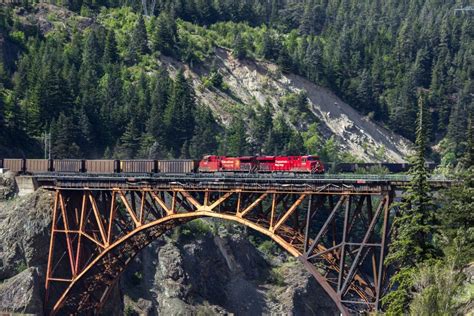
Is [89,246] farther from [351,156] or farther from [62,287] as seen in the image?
Answer: [351,156]

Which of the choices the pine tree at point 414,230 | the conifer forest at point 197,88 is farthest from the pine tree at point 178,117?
the pine tree at point 414,230

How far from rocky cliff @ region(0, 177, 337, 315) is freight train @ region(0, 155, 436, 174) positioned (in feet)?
17.3

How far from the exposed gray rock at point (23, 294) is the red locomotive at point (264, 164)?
19637mm

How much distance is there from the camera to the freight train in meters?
82.2

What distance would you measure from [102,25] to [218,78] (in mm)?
26304

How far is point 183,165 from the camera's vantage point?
8856cm

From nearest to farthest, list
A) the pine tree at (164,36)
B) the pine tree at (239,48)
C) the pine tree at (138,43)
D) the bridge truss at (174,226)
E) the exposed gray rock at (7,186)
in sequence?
the bridge truss at (174,226)
the exposed gray rock at (7,186)
the pine tree at (138,43)
the pine tree at (164,36)
the pine tree at (239,48)

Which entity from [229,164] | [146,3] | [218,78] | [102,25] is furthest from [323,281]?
[146,3]

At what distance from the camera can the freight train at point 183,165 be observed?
82.2 metres

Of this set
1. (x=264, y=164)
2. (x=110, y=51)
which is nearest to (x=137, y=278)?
(x=264, y=164)

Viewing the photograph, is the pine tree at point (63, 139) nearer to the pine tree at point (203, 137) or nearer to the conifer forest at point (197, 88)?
the conifer forest at point (197, 88)

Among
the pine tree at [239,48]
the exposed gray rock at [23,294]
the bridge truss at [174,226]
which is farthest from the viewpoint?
the pine tree at [239,48]

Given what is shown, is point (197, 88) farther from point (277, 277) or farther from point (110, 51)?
point (277, 277)

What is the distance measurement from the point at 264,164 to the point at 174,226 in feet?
38.9
